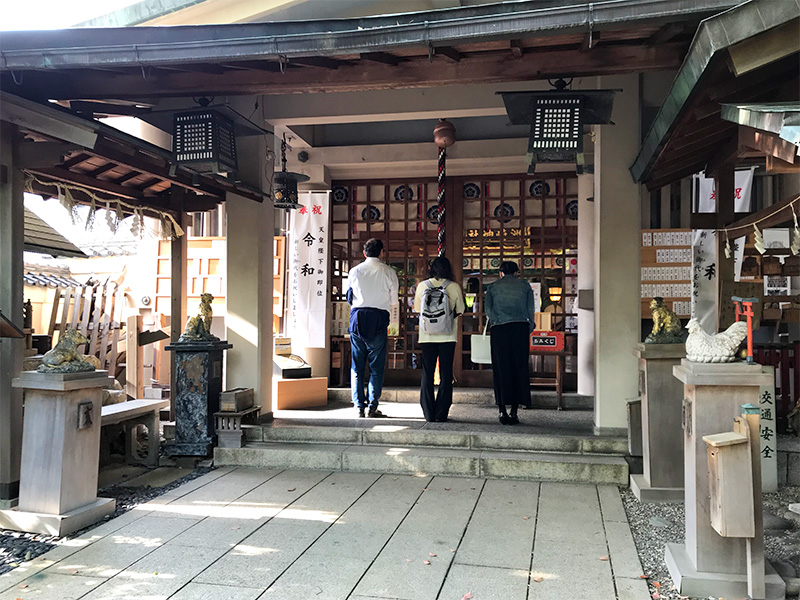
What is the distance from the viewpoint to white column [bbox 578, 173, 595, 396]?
29.6 ft

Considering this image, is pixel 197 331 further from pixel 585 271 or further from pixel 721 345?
pixel 585 271

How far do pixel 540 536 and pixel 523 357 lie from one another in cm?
317

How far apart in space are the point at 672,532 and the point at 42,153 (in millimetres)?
6091

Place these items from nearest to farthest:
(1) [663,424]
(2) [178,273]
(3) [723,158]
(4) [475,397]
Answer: (1) [663,424] < (3) [723,158] < (2) [178,273] < (4) [475,397]

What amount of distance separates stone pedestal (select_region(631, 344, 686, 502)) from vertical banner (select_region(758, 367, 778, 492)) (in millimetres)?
1039

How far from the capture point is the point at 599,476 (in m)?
6.07

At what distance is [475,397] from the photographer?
926cm

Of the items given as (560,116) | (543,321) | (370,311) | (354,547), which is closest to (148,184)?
(370,311)

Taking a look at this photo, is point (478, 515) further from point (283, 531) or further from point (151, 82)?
point (151, 82)

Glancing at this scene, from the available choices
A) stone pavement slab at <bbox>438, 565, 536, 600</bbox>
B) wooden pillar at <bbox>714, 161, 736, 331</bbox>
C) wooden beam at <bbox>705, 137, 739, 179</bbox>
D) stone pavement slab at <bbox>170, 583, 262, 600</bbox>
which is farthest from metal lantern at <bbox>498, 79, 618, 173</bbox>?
stone pavement slab at <bbox>170, 583, 262, 600</bbox>

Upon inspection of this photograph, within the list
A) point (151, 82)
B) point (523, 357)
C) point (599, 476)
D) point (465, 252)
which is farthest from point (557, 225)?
point (151, 82)

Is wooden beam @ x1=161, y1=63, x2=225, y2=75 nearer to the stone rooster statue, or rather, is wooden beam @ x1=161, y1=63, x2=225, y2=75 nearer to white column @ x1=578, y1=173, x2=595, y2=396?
the stone rooster statue

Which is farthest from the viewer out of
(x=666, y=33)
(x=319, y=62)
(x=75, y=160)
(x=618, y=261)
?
(x=618, y=261)

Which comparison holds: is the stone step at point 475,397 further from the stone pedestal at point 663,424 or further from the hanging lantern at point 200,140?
the hanging lantern at point 200,140
